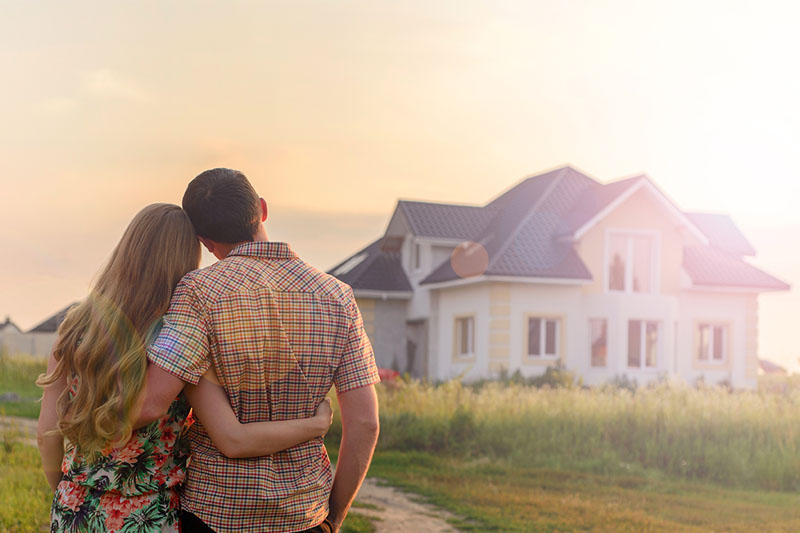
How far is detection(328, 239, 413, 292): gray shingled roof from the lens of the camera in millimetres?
28016

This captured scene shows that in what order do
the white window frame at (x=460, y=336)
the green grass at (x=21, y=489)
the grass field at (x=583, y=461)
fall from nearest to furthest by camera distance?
the green grass at (x=21, y=489) < the grass field at (x=583, y=461) < the white window frame at (x=460, y=336)

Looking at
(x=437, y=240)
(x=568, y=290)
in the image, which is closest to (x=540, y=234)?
(x=568, y=290)

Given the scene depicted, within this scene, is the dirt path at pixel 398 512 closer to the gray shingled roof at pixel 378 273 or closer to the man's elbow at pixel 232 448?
the man's elbow at pixel 232 448

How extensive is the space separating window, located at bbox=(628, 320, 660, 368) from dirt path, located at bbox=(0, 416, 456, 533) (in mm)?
15991

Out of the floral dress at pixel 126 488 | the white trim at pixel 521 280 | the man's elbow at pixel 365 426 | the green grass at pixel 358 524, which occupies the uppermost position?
the white trim at pixel 521 280

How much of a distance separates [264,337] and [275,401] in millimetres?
234

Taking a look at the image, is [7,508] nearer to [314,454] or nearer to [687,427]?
[314,454]

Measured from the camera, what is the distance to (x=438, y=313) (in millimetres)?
27250

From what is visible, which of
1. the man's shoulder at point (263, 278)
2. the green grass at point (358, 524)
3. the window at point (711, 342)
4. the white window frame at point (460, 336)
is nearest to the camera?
the man's shoulder at point (263, 278)

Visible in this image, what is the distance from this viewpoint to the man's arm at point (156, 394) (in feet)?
9.23

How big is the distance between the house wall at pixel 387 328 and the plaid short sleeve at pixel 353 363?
25.0m

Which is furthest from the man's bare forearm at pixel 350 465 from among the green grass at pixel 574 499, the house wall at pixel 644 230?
the house wall at pixel 644 230

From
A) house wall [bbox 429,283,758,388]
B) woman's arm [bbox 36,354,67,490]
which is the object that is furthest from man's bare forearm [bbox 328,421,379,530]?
house wall [bbox 429,283,758,388]

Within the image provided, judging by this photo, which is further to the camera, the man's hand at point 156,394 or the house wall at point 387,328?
the house wall at point 387,328
